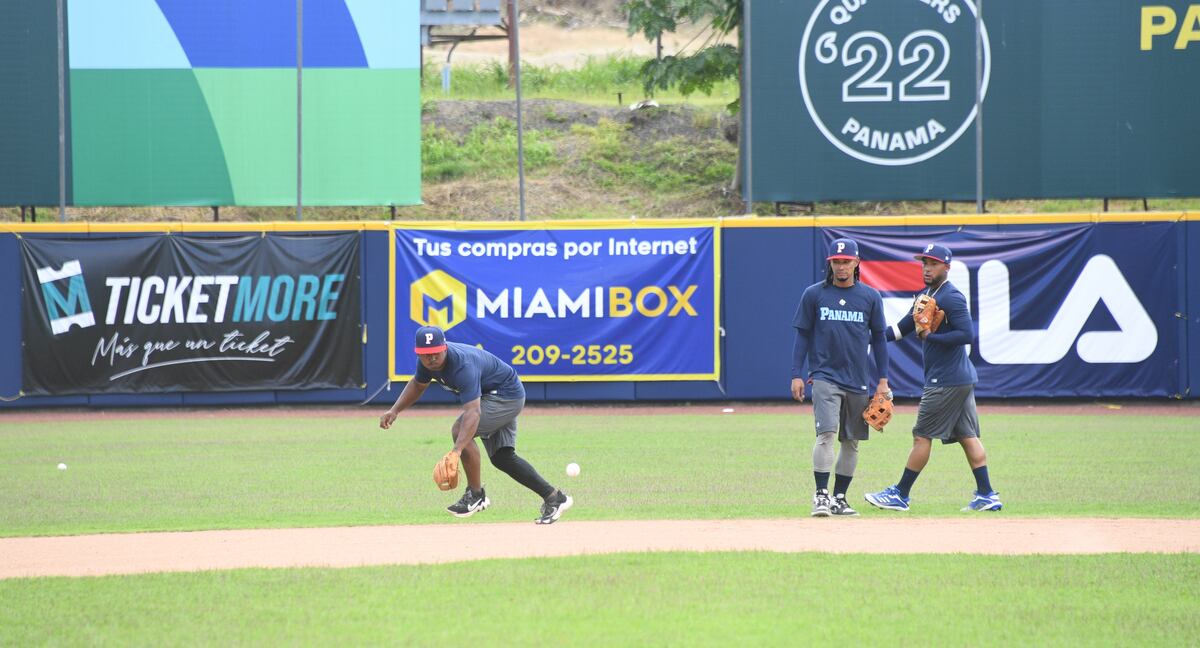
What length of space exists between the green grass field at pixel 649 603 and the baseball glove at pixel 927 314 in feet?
7.28

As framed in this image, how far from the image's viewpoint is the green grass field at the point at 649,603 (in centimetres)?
654

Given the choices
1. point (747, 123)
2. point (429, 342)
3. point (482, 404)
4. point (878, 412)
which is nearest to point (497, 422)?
point (482, 404)

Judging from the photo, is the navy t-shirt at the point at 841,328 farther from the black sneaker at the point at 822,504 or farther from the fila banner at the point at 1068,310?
the fila banner at the point at 1068,310

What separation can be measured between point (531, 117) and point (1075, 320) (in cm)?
1764

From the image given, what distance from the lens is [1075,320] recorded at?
19.8 metres

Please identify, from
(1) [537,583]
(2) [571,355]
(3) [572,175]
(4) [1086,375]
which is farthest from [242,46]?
(1) [537,583]

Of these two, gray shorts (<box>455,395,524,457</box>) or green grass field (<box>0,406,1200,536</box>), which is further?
green grass field (<box>0,406,1200,536</box>)

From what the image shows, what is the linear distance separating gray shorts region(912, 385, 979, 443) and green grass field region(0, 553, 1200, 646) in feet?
6.41

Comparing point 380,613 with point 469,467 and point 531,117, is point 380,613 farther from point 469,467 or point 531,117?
point 531,117

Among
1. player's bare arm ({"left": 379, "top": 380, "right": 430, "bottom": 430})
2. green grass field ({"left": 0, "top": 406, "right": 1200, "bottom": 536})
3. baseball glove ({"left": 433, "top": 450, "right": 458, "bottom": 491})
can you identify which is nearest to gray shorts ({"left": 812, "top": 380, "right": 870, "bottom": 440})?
green grass field ({"left": 0, "top": 406, "right": 1200, "bottom": 536})

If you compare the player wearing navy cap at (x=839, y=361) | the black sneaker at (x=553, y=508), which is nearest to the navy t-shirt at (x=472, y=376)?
the black sneaker at (x=553, y=508)

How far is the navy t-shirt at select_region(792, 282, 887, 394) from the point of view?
10062mm

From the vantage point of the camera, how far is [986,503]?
1026 cm

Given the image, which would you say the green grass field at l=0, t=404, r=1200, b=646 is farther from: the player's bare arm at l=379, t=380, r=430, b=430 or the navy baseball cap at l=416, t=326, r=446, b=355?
the navy baseball cap at l=416, t=326, r=446, b=355
